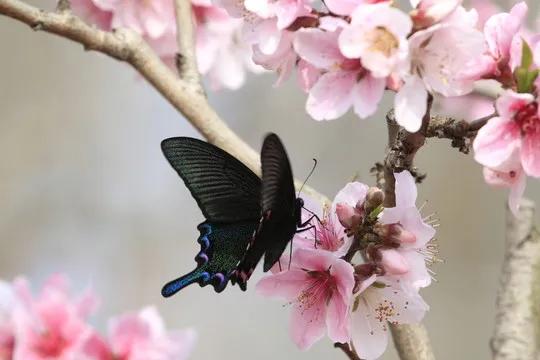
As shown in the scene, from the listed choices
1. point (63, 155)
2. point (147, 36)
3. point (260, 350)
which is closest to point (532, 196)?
point (260, 350)

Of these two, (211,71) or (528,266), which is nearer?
(528,266)

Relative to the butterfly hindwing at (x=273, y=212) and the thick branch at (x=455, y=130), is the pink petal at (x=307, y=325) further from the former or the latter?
the thick branch at (x=455, y=130)

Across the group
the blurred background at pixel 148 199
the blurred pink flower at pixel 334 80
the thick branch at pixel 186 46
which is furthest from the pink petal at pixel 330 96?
the blurred background at pixel 148 199

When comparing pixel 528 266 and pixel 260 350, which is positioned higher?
pixel 260 350

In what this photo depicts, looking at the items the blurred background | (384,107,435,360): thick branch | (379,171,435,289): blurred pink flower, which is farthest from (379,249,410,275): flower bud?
the blurred background

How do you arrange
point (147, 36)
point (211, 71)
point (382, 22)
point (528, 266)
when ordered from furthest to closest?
point (211, 71), point (147, 36), point (528, 266), point (382, 22)

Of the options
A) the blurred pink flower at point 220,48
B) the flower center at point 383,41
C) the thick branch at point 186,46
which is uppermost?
the blurred pink flower at point 220,48

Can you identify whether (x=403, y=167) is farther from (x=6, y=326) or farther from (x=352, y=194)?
(x=6, y=326)

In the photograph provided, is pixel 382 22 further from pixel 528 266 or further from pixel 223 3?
pixel 528 266
